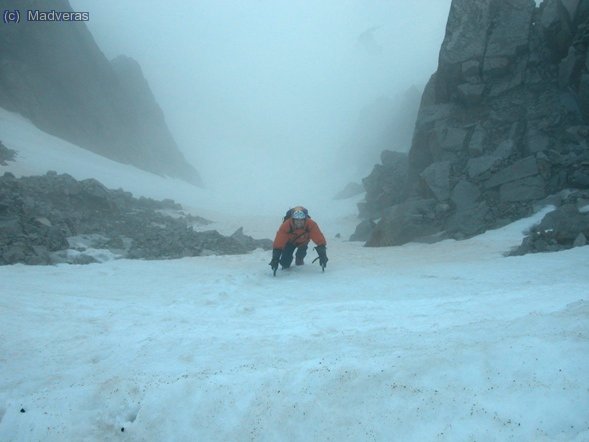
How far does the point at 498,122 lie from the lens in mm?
19219

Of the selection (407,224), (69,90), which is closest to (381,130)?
(69,90)

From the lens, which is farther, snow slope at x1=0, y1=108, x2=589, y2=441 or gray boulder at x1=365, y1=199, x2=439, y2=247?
gray boulder at x1=365, y1=199, x2=439, y2=247

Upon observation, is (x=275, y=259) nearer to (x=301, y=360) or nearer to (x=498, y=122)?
(x=301, y=360)

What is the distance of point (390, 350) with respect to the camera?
201 inches

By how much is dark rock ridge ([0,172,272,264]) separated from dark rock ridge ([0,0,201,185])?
A: 31.9m

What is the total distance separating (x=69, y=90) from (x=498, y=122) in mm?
55247

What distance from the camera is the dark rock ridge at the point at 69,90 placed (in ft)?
162

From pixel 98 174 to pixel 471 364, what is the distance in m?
41.5

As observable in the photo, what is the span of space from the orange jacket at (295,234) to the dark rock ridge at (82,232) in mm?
5023

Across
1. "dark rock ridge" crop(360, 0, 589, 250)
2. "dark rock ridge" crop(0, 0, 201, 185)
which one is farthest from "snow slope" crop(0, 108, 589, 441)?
"dark rock ridge" crop(0, 0, 201, 185)

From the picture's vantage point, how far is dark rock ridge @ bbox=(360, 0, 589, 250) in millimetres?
16531

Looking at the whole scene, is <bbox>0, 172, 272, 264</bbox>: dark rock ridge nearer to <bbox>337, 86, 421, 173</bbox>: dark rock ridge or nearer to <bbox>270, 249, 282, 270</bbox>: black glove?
<bbox>270, 249, 282, 270</bbox>: black glove

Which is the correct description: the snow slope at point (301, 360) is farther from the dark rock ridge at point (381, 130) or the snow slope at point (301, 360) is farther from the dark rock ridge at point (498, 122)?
the dark rock ridge at point (381, 130)

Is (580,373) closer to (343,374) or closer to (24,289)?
(343,374)
